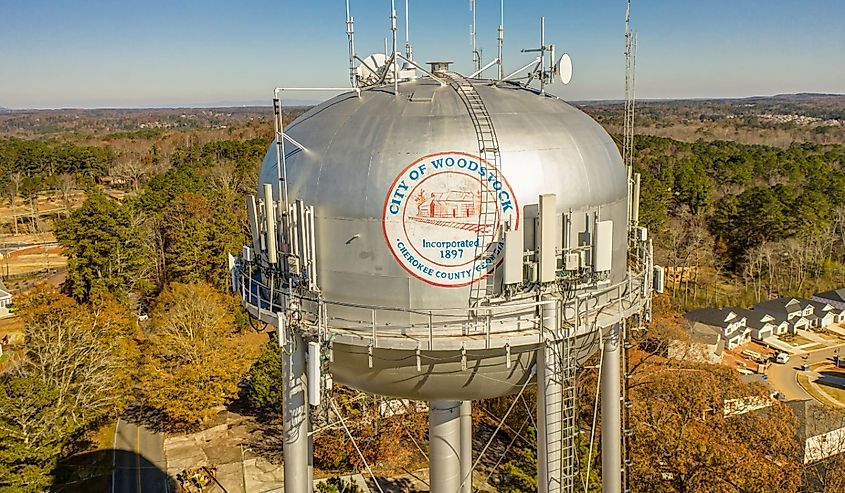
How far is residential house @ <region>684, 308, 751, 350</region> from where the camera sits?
1634 inches

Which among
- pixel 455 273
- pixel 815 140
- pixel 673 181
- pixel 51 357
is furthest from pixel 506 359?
pixel 815 140

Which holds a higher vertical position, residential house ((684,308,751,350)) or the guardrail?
the guardrail

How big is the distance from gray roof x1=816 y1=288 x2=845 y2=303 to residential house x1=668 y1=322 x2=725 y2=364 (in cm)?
1127

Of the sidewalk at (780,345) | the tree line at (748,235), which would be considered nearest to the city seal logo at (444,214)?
the sidewalk at (780,345)

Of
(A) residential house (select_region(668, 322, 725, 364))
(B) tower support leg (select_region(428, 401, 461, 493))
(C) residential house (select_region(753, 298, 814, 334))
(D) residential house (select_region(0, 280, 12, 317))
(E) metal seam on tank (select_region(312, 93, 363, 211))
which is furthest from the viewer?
(D) residential house (select_region(0, 280, 12, 317))

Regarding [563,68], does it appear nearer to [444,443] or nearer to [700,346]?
[444,443]

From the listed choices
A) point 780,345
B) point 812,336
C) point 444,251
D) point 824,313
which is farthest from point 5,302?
point 824,313

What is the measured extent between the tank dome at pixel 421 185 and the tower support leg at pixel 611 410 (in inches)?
94.7

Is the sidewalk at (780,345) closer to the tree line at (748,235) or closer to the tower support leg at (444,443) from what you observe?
the tree line at (748,235)

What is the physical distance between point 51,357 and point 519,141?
2298cm

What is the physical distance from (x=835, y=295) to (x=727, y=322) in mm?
10726

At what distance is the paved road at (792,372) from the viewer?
115 ft

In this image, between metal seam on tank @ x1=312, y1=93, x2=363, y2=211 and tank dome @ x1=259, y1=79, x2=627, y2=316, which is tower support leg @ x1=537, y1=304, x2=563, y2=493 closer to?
tank dome @ x1=259, y1=79, x2=627, y2=316

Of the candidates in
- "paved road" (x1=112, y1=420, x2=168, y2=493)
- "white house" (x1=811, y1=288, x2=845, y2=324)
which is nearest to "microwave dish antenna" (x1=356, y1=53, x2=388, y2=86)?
"paved road" (x1=112, y1=420, x2=168, y2=493)
